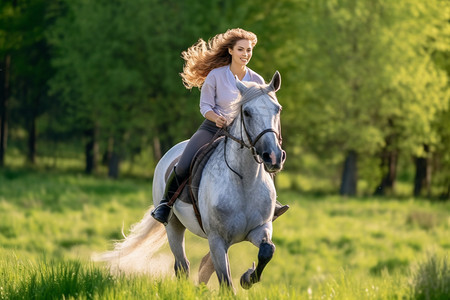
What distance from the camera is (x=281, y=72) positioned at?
35500 millimetres

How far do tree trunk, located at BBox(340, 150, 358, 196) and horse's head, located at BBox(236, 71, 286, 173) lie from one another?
2812 centimetres

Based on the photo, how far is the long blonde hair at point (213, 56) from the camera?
806cm

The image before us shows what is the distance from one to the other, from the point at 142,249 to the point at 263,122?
3.58 meters

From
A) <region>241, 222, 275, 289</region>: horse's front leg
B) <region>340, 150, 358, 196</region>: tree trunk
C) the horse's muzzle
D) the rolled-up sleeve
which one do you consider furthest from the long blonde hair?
<region>340, 150, 358, 196</region>: tree trunk

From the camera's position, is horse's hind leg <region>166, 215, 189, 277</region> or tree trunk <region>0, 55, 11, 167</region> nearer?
horse's hind leg <region>166, 215, 189, 277</region>

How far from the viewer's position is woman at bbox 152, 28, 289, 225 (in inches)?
313

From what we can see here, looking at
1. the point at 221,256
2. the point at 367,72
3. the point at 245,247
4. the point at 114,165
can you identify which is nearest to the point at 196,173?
the point at 221,256

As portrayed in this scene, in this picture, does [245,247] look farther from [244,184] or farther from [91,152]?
[91,152]

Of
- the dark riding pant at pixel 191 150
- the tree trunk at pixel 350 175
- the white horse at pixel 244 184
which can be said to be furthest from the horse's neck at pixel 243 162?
the tree trunk at pixel 350 175

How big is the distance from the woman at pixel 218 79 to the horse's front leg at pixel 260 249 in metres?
0.73

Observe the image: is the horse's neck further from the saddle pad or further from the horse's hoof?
the horse's hoof

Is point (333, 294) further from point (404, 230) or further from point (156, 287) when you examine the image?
point (404, 230)

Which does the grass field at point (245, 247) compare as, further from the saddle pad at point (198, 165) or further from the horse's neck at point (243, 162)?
the horse's neck at point (243, 162)

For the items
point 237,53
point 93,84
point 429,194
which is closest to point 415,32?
point 429,194
